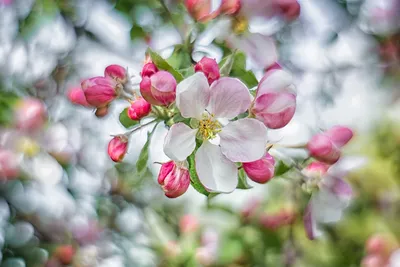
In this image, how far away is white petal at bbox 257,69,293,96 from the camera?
90 centimetres

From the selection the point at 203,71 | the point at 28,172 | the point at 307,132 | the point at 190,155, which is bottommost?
the point at 28,172

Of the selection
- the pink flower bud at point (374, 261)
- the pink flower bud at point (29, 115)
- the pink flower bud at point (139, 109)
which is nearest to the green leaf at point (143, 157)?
the pink flower bud at point (139, 109)

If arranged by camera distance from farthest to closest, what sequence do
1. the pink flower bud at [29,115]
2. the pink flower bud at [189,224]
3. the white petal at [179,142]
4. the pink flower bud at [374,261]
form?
the pink flower bud at [374,261] < the pink flower bud at [189,224] < the pink flower bud at [29,115] < the white petal at [179,142]

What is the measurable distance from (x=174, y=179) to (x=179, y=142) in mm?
61

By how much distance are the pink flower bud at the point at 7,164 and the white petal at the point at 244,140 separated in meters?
1.12

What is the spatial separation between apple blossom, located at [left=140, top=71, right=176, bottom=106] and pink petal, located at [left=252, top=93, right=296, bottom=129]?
142mm

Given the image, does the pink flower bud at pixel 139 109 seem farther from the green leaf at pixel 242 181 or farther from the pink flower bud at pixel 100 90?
the green leaf at pixel 242 181

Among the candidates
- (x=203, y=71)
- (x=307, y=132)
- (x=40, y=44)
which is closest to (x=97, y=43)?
(x=40, y=44)

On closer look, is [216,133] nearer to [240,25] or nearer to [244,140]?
[244,140]

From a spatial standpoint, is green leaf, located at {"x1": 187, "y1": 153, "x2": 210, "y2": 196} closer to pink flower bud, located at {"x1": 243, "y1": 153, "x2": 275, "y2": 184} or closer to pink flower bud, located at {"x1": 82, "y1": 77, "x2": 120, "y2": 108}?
pink flower bud, located at {"x1": 243, "y1": 153, "x2": 275, "y2": 184}

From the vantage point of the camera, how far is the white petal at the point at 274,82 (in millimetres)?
904

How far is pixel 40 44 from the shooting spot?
1946mm

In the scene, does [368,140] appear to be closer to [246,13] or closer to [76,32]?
[76,32]

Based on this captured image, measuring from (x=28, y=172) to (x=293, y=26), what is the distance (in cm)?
101
